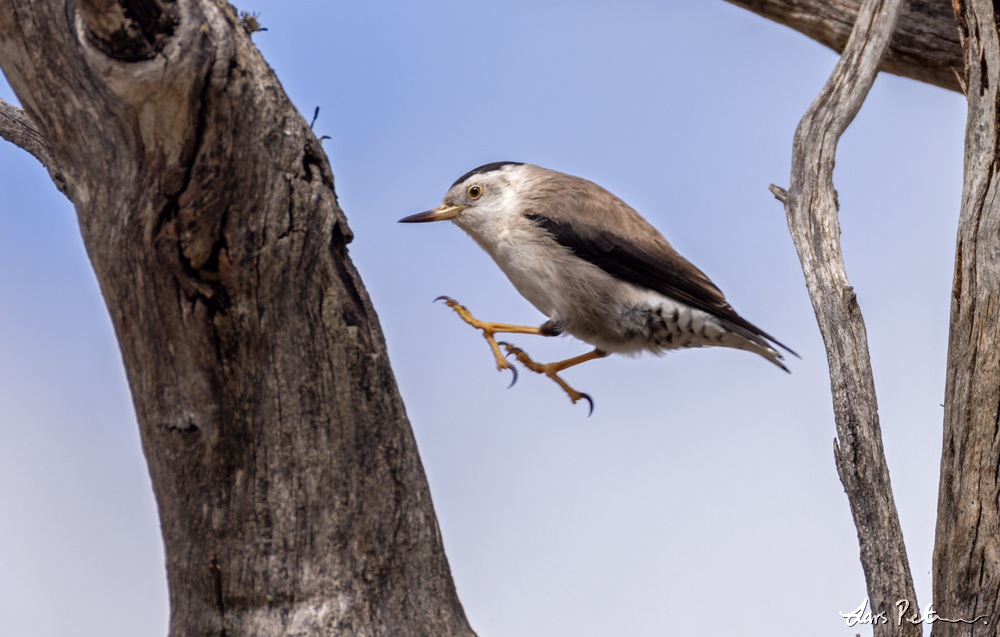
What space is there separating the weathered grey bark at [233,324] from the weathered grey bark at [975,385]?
72.2 inches

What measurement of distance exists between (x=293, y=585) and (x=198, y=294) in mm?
1018

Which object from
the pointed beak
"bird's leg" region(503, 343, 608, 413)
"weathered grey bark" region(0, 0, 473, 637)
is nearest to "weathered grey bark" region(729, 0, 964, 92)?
the pointed beak

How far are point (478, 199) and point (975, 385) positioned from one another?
7.04ft

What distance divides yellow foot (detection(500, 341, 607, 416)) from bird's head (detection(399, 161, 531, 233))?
62cm

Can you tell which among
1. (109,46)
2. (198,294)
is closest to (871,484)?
(198,294)

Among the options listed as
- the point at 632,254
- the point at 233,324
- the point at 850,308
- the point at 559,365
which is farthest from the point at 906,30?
the point at 233,324

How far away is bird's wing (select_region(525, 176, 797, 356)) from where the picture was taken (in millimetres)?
3311

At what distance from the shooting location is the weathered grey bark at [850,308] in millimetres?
2975

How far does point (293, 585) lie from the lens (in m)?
2.63

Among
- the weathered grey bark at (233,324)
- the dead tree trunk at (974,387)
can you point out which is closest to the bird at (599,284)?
the dead tree trunk at (974,387)

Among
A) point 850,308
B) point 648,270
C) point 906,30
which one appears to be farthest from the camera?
point 906,30

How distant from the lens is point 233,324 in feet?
7.99

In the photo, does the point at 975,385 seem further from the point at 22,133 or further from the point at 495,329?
the point at 22,133

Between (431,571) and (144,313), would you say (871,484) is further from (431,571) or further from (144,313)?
(144,313)
